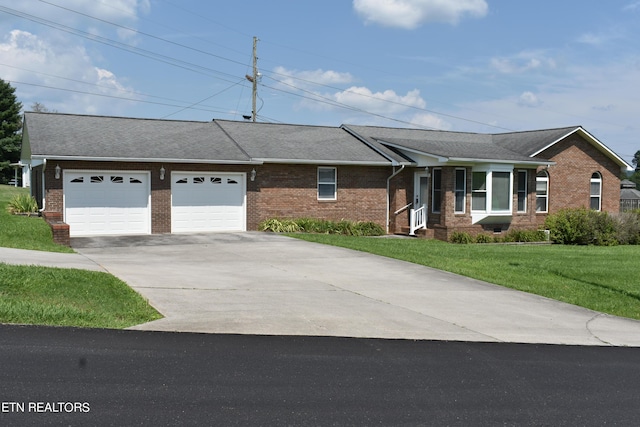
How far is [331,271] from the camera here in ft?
48.1

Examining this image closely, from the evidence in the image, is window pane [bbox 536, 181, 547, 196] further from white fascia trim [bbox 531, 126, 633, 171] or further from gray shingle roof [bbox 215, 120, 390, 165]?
gray shingle roof [bbox 215, 120, 390, 165]

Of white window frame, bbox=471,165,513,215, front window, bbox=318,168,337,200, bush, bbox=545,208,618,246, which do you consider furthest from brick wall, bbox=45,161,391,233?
bush, bbox=545,208,618,246

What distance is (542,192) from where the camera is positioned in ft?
95.6

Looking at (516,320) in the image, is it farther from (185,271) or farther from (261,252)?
(261,252)

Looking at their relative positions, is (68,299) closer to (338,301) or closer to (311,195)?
(338,301)

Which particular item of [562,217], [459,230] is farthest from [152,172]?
[562,217]

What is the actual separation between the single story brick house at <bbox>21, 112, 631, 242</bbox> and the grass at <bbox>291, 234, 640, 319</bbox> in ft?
11.8

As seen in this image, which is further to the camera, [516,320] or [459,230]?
[459,230]

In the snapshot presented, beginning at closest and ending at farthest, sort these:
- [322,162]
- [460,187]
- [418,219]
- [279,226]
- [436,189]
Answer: [279,226], [322,162], [460,187], [436,189], [418,219]

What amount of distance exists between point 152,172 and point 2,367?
16.9m

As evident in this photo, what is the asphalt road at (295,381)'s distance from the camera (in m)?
5.53

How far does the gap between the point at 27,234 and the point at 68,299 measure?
8863mm

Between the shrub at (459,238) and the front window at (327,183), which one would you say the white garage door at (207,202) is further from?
the shrub at (459,238)

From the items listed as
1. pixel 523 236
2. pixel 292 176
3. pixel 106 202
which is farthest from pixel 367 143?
pixel 106 202
